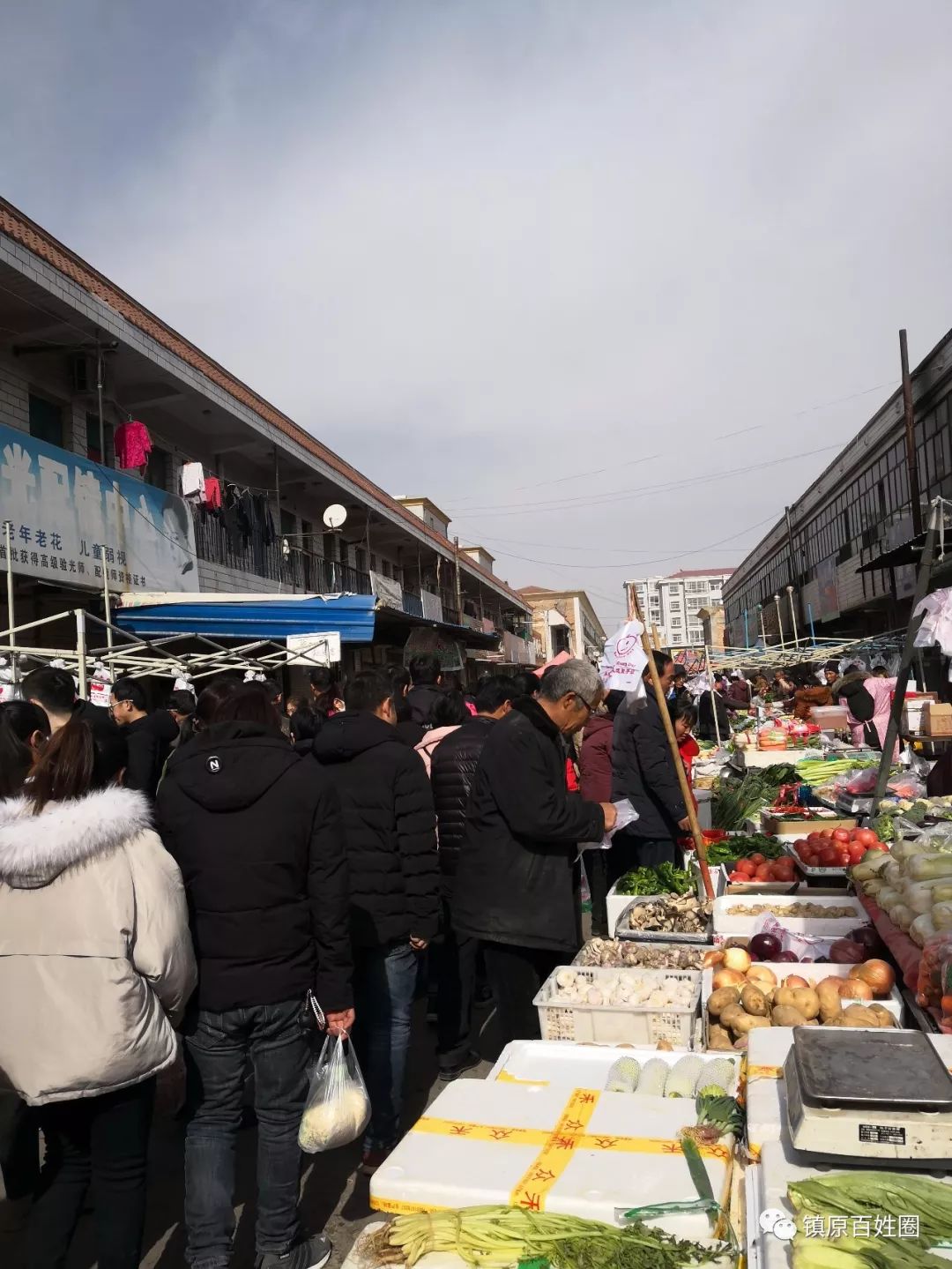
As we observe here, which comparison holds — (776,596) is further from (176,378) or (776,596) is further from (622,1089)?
(622,1089)

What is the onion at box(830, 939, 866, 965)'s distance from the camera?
449 cm

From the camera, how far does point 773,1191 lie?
7.09 feet

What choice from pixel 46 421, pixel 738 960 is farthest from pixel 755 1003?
pixel 46 421

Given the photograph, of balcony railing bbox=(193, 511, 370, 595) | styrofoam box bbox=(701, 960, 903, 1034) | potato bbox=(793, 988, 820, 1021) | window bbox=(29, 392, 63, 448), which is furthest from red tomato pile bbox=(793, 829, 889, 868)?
balcony railing bbox=(193, 511, 370, 595)

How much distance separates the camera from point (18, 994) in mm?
2795

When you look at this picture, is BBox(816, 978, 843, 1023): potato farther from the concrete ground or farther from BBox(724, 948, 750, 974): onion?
the concrete ground


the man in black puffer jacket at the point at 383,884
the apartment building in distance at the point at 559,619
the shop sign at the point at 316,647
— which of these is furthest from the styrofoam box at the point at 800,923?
the apartment building in distance at the point at 559,619

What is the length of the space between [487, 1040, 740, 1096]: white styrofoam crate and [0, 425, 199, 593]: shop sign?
7.77 metres

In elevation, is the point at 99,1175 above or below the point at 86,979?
below

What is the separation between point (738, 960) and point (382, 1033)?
1699 millimetres

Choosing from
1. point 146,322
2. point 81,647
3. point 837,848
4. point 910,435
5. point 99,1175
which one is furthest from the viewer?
point 910,435

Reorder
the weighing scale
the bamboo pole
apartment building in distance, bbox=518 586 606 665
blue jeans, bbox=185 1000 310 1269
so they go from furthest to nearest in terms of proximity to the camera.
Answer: apartment building in distance, bbox=518 586 606 665 → the bamboo pole → blue jeans, bbox=185 1000 310 1269 → the weighing scale

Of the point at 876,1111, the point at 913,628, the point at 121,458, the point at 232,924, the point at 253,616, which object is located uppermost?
the point at 121,458

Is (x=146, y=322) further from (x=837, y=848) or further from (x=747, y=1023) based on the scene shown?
(x=747, y=1023)
